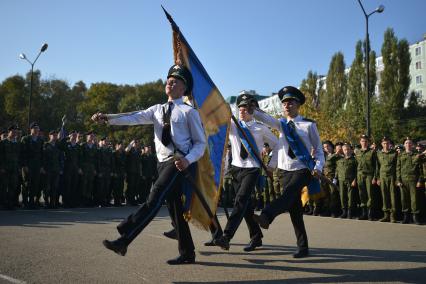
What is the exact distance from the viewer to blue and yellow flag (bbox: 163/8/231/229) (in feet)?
18.0

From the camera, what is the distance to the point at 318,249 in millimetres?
6613

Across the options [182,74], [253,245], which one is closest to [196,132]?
[182,74]

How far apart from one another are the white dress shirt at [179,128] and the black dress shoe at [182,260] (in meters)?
1.20

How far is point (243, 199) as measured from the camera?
626cm

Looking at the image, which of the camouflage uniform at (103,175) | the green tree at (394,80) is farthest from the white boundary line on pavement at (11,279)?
the green tree at (394,80)

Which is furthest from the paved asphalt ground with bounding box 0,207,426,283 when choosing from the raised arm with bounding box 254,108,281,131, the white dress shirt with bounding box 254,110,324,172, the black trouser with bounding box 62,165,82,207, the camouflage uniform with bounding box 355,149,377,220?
the black trouser with bounding box 62,165,82,207

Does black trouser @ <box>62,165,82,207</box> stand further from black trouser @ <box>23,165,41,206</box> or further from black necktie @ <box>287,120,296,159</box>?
black necktie @ <box>287,120,296,159</box>

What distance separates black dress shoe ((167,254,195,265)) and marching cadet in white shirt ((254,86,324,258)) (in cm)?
142

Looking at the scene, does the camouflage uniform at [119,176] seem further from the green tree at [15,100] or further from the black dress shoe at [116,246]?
the green tree at [15,100]

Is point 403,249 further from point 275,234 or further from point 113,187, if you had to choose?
point 113,187

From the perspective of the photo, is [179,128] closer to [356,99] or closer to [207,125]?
[207,125]

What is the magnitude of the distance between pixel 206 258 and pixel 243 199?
1028 millimetres

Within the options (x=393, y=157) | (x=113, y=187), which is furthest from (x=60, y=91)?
(x=393, y=157)

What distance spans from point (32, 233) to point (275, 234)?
4.29m
